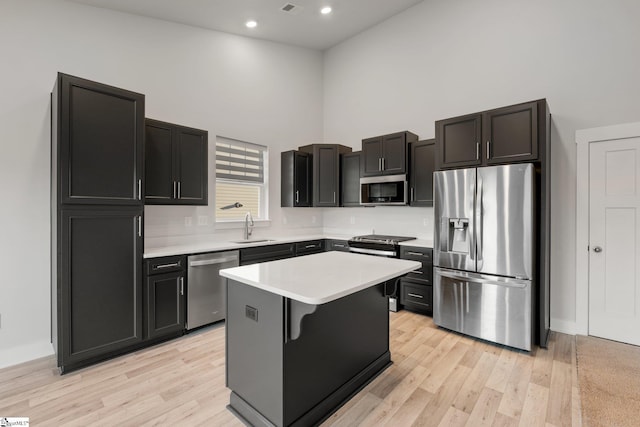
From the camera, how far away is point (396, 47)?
185 inches

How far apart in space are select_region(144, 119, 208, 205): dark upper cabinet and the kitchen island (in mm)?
1741

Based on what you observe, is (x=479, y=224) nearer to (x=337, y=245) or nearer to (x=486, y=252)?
(x=486, y=252)

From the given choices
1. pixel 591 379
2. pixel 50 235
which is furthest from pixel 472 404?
pixel 50 235

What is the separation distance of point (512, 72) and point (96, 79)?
4.67m

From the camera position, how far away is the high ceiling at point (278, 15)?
350 cm

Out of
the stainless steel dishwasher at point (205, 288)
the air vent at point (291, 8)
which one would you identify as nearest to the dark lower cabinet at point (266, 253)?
the stainless steel dishwasher at point (205, 288)

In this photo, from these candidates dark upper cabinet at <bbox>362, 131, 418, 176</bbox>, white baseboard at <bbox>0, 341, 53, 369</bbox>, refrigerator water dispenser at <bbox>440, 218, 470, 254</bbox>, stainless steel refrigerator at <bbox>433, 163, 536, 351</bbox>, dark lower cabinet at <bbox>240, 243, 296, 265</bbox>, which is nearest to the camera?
white baseboard at <bbox>0, 341, 53, 369</bbox>

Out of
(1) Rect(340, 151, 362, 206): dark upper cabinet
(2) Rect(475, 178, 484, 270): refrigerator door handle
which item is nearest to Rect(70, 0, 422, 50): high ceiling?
(1) Rect(340, 151, 362, 206): dark upper cabinet

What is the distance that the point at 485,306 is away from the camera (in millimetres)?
3057

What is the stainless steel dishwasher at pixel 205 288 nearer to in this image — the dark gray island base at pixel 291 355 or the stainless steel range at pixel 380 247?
the dark gray island base at pixel 291 355

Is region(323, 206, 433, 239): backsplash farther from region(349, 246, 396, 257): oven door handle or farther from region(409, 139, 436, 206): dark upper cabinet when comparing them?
region(349, 246, 396, 257): oven door handle

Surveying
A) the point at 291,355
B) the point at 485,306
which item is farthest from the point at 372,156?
the point at 291,355

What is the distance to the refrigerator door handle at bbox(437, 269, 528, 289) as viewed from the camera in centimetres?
288

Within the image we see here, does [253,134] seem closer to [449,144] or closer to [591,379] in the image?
[449,144]
